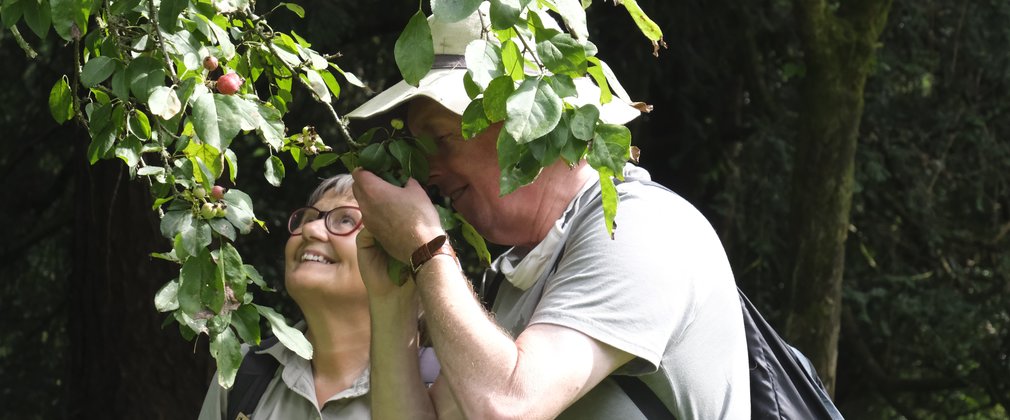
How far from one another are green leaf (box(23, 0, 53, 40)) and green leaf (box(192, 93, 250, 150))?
44 cm

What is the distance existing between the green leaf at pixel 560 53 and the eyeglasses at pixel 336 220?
1566mm

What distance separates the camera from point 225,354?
6.81 feet

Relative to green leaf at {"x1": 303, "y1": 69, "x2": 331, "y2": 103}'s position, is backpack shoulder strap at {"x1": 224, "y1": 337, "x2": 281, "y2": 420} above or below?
below

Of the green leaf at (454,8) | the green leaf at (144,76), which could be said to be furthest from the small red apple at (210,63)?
the green leaf at (454,8)

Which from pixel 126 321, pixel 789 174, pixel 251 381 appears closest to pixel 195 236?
pixel 251 381

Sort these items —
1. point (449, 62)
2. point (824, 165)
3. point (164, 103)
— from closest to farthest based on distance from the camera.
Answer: point (164, 103), point (449, 62), point (824, 165)

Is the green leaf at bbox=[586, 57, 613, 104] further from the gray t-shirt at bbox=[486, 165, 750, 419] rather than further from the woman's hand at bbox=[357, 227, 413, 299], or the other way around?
the woman's hand at bbox=[357, 227, 413, 299]

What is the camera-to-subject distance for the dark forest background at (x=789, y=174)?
20.8 feet

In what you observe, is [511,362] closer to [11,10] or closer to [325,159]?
[325,159]

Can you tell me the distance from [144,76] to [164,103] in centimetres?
13

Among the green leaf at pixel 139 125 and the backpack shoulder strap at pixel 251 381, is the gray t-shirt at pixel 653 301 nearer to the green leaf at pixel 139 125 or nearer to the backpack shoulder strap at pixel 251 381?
the green leaf at pixel 139 125

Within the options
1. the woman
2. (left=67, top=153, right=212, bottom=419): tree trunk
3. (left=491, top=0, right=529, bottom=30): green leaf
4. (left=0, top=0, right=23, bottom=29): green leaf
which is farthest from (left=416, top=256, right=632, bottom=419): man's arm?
(left=67, top=153, right=212, bottom=419): tree trunk

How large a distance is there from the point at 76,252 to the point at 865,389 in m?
4.62

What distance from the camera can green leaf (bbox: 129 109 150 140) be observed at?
2.26 m
